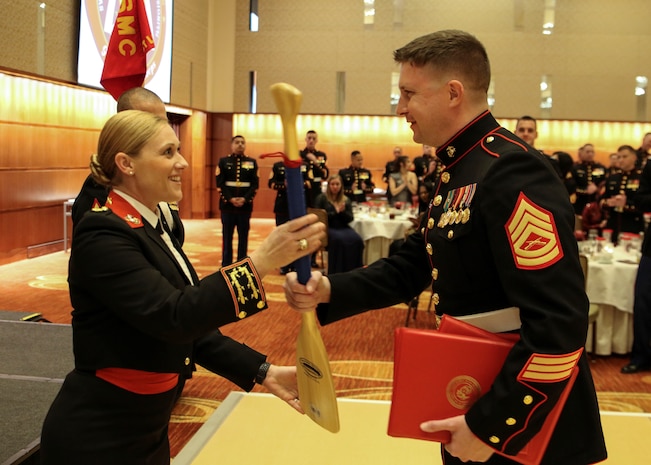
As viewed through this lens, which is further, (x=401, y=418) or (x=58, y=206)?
(x=58, y=206)

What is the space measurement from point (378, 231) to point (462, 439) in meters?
6.71

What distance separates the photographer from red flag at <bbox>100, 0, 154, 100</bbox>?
355cm

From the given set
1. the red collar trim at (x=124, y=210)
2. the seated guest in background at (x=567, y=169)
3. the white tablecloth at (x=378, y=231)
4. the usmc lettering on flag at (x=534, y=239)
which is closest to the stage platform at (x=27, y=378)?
the red collar trim at (x=124, y=210)

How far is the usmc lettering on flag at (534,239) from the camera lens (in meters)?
1.34

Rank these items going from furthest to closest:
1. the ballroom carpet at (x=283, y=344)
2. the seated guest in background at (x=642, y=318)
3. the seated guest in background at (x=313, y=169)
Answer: the seated guest in background at (x=313, y=169)
the seated guest in background at (x=642, y=318)
the ballroom carpet at (x=283, y=344)

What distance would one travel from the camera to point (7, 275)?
25.6ft

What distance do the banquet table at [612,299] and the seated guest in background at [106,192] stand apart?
11.5 ft

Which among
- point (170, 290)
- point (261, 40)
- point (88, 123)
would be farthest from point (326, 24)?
point (170, 290)

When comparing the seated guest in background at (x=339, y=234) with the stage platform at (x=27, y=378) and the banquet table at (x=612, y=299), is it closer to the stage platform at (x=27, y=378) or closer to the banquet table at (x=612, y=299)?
the banquet table at (x=612, y=299)

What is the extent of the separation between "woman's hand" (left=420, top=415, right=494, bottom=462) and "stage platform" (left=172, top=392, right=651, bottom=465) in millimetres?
1713

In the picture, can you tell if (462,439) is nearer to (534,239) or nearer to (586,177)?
(534,239)

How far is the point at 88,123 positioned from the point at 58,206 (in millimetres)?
1513

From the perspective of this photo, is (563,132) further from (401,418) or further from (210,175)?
(401,418)

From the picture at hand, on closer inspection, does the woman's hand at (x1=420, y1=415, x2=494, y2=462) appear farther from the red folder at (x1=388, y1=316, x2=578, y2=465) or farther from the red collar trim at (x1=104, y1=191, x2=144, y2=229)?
the red collar trim at (x1=104, y1=191, x2=144, y2=229)
